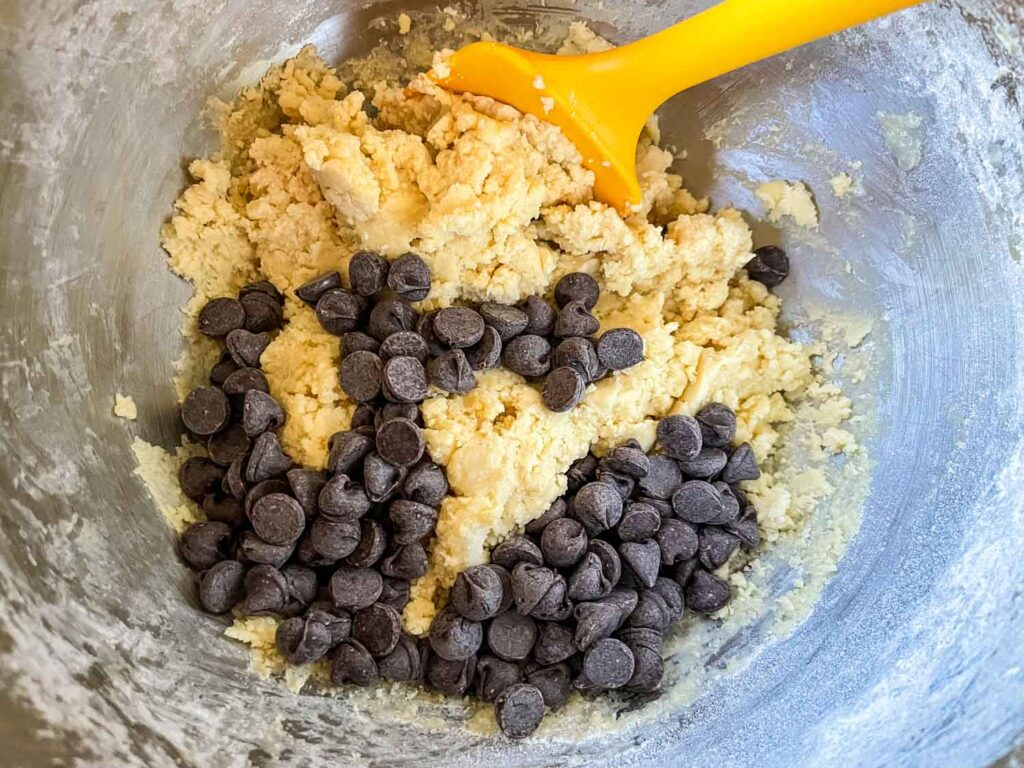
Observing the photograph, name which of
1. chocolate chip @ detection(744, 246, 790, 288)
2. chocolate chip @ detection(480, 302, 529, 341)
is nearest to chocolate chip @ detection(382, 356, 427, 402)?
chocolate chip @ detection(480, 302, 529, 341)

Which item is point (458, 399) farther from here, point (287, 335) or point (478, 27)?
point (478, 27)

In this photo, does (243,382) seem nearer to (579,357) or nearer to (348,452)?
(348,452)

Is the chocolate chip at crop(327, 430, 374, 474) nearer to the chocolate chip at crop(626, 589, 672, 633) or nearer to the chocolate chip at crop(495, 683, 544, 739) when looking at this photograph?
the chocolate chip at crop(495, 683, 544, 739)

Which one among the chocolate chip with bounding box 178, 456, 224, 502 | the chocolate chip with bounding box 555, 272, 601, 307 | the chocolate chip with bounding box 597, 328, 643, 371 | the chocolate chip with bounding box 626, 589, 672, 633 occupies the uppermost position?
the chocolate chip with bounding box 178, 456, 224, 502

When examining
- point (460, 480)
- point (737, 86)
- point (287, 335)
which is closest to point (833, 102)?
point (737, 86)

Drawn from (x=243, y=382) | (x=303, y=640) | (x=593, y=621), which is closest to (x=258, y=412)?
(x=243, y=382)

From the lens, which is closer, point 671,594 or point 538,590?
point 538,590

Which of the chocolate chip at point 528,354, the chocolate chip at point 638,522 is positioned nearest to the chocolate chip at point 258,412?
the chocolate chip at point 528,354

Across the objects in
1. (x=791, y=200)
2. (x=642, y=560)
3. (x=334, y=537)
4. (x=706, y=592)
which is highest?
(x=334, y=537)
